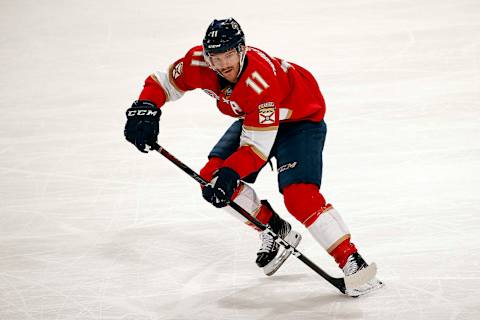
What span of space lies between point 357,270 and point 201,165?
1.67m

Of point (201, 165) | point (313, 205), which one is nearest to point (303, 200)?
point (313, 205)

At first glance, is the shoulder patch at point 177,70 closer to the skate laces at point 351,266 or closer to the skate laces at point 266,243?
the skate laces at point 266,243

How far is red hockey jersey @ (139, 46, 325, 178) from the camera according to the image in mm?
3041

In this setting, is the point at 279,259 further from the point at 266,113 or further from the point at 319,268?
the point at 266,113

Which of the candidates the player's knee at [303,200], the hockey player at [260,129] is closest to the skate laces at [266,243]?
the hockey player at [260,129]

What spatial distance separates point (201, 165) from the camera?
183 inches

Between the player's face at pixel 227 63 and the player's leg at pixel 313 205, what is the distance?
420 mm

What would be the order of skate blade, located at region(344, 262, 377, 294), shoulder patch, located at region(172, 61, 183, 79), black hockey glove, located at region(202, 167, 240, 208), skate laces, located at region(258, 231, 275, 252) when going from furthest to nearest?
skate laces, located at region(258, 231, 275, 252), shoulder patch, located at region(172, 61, 183, 79), skate blade, located at region(344, 262, 377, 294), black hockey glove, located at region(202, 167, 240, 208)

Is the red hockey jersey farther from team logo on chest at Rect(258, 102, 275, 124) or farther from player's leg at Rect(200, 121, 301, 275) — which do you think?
player's leg at Rect(200, 121, 301, 275)

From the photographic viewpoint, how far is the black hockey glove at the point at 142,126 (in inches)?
126

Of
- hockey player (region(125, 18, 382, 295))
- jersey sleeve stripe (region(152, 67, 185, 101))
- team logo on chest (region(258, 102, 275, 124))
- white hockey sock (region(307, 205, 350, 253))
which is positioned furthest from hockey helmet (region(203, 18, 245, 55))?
white hockey sock (region(307, 205, 350, 253))

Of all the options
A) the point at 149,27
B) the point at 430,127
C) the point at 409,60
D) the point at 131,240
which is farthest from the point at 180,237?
the point at 149,27

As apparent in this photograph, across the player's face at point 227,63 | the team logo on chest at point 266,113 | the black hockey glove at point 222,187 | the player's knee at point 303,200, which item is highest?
the player's face at point 227,63

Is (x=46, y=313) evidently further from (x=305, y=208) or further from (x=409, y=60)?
(x=409, y=60)
